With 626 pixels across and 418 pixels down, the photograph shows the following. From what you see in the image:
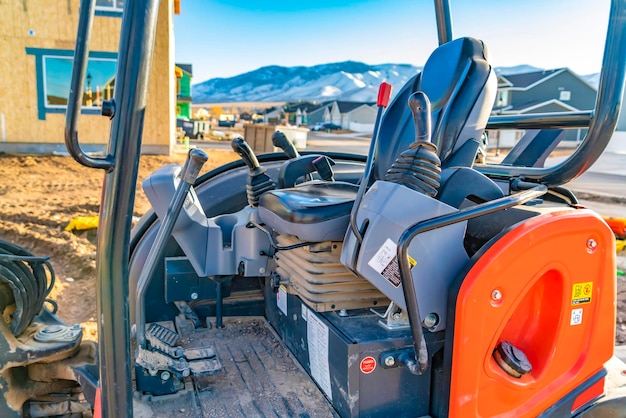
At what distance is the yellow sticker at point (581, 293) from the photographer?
168cm

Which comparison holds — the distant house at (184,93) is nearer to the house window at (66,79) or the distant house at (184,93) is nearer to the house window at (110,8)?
the house window at (66,79)

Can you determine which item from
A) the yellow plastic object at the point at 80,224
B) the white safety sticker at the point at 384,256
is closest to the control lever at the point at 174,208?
the white safety sticker at the point at 384,256

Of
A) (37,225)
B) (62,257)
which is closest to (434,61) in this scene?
(62,257)

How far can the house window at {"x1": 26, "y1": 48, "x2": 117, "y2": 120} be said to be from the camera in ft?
45.5

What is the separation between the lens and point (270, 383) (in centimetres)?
212

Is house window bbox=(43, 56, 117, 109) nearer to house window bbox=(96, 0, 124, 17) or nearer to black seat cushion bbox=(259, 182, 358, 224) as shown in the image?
house window bbox=(96, 0, 124, 17)

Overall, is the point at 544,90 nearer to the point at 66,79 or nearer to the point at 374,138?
the point at 66,79

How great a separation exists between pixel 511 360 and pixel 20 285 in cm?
186

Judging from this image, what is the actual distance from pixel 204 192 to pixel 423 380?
57.1 inches

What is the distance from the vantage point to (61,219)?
287 inches

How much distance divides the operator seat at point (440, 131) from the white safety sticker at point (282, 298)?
1.01 ft

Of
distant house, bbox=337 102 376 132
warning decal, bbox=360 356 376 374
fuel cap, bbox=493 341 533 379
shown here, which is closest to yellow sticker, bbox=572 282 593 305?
fuel cap, bbox=493 341 533 379

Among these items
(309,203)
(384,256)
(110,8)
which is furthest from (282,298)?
(110,8)

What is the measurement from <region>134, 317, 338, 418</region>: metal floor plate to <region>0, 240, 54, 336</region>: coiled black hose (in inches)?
25.3
